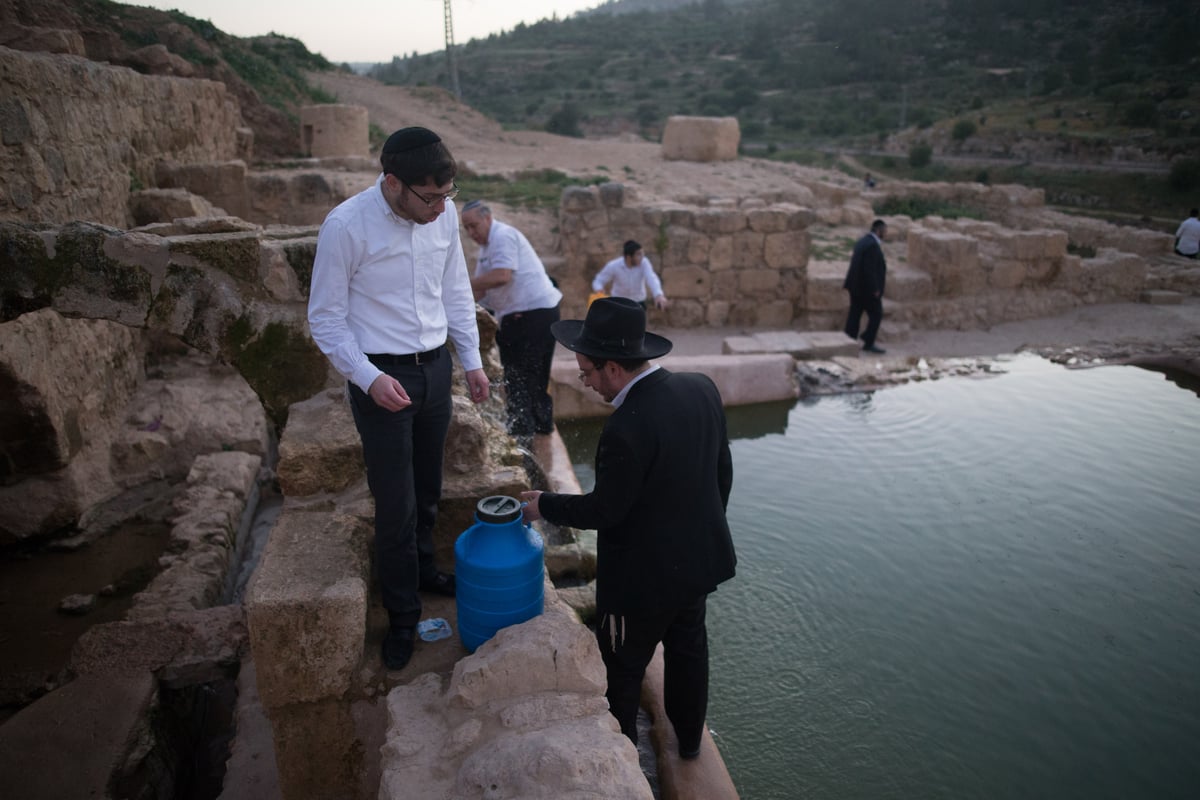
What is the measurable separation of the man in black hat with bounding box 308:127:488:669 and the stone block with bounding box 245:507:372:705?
197 mm

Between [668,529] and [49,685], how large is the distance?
333cm

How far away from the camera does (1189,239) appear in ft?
48.7

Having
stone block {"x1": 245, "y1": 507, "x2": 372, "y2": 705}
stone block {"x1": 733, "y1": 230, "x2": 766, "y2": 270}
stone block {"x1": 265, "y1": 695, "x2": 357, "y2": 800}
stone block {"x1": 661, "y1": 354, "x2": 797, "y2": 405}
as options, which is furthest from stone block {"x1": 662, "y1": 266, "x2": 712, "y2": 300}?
stone block {"x1": 265, "y1": 695, "x2": 357, "y2": 800}

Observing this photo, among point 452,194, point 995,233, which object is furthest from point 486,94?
point 452,194

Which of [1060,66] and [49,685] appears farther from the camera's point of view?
[1060,66]

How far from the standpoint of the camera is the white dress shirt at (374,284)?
281 cm

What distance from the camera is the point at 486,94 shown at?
53.2 meters

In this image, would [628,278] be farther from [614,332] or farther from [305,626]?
[305,626]

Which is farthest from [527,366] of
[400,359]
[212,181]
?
[212,181]

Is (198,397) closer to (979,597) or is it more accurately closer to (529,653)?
(529,653)

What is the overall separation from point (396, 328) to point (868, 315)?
9166 millimetres

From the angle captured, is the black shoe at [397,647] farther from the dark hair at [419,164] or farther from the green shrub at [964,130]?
the green shrub at [964,130]

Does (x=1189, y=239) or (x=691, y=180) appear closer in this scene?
(x=1189, y=239)

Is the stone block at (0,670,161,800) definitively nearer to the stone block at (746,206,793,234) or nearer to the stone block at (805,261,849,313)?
the stone block at (746,206,793,234)
